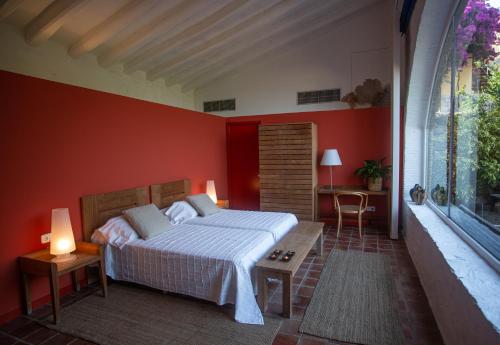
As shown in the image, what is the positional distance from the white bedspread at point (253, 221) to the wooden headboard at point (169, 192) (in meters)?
0.63

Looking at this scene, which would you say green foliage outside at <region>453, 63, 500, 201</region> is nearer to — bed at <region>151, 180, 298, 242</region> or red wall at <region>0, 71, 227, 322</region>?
bed at <region>151, 180, 298, 242</region>

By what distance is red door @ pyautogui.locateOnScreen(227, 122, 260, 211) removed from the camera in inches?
243

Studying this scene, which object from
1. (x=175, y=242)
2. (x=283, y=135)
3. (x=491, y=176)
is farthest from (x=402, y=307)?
(x=283, y=135)

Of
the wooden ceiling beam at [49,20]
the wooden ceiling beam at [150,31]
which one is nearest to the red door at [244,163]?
the wooden ceiling beam at [150,31]

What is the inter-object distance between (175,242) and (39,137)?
65.8 inches

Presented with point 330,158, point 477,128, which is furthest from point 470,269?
point 330,158

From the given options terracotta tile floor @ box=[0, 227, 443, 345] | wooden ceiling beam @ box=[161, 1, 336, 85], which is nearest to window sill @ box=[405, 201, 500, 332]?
terracotta tile floor @ box=[0, 227, 443, 345]

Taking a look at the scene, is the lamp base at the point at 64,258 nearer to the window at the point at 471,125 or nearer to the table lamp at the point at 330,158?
the window at the point at 471,125

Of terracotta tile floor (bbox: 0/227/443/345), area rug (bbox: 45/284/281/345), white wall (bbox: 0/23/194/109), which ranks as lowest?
terracotta tile floor (bbox: 0/227/443/345)

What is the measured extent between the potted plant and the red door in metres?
2.16

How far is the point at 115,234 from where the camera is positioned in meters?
3.21

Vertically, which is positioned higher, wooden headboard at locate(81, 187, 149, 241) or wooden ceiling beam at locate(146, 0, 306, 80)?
wooden ceiling beam at locate(146, 0, 306, 80)

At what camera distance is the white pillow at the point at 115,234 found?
3.16 meters

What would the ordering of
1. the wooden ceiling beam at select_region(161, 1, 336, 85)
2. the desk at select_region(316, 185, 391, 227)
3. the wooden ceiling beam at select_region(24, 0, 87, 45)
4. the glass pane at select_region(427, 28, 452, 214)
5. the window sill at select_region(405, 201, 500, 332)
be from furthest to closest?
1. the desk at select_region(316, 185, 391, 227)
2. the wooden ceiling beam at select_region(161, 1, 336, 85)
3. the glass pane at select_region(427, 28, 452, 214)
4. the wooden ceiling beam at select_region(24, 0, 87, 45)
5. the window sill at select_region(405, 201, 500, 332)
